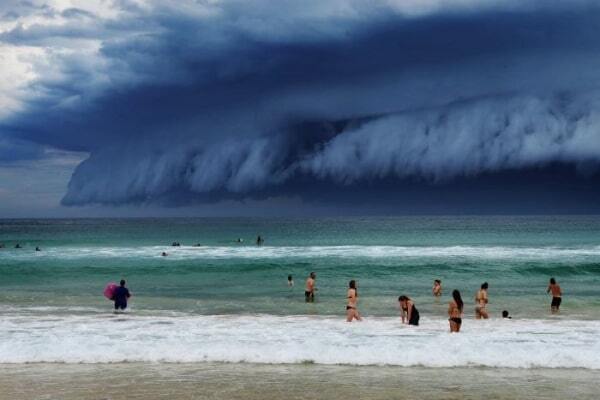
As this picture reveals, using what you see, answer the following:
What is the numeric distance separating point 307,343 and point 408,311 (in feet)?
16.8

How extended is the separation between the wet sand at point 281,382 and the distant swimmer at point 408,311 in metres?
5.45

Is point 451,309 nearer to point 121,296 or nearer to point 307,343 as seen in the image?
point 307,343

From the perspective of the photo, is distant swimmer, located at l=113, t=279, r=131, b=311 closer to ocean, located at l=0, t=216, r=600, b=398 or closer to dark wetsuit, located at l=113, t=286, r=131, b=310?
dark wetsuit, located at l=113, t=286, r=131, b=310

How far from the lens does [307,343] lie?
15.7 m

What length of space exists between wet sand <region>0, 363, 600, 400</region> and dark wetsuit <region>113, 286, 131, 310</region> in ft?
28.6

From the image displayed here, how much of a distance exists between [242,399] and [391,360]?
15.0 ft

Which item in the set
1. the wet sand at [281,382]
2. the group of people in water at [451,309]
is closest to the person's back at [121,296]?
the group of people in water at [451,309]

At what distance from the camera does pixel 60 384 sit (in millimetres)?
12266

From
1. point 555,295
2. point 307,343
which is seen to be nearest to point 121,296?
point 307,343

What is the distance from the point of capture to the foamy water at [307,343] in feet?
47.4

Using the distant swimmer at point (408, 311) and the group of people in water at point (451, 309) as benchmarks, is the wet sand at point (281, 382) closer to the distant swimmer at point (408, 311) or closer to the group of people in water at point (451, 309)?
the group of people in water at point (451, 309)

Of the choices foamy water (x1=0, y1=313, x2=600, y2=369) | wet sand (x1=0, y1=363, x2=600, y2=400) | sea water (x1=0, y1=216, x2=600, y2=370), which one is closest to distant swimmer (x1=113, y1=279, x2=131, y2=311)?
sea water (x1=0, y1=216, x2=600, y2=370)

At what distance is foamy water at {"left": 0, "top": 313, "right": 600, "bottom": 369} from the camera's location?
14438 millimetres

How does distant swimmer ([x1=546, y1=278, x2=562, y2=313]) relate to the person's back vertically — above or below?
above
